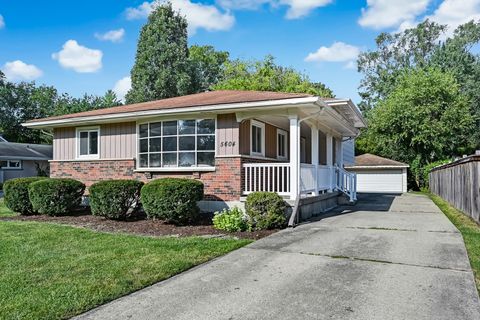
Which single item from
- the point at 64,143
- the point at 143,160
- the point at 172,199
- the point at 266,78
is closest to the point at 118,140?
the point at 143,160

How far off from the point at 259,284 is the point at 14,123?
44450 mm

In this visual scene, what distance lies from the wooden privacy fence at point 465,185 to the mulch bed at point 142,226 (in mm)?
5405

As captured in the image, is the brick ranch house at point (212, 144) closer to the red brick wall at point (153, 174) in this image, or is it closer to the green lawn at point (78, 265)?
the red brick wall at point (153, 174)

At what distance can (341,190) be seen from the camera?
14.3m

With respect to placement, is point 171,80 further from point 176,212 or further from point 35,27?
point 176,212

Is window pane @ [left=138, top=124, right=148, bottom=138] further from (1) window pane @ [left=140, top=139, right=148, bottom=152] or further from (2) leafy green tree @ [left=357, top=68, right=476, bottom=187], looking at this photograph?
(2) leafy green tree @ [left=357, top=68, right=476, bottom=187]

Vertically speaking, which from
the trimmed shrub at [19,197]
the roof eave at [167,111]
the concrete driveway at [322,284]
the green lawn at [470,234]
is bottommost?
the concrete driveway at [322,284]

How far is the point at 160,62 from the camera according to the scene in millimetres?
35125

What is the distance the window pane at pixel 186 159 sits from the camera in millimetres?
10555

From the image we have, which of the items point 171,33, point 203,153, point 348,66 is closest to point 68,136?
point 203,153

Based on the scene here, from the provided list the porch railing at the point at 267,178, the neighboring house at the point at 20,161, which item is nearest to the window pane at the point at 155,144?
Answer: the porch railing at the point at 267,178

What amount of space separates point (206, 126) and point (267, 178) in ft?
7.33

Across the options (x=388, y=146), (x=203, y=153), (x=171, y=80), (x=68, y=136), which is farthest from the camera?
(x=171, y=80)

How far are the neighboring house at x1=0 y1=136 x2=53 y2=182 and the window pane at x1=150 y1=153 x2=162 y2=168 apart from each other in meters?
20.2
